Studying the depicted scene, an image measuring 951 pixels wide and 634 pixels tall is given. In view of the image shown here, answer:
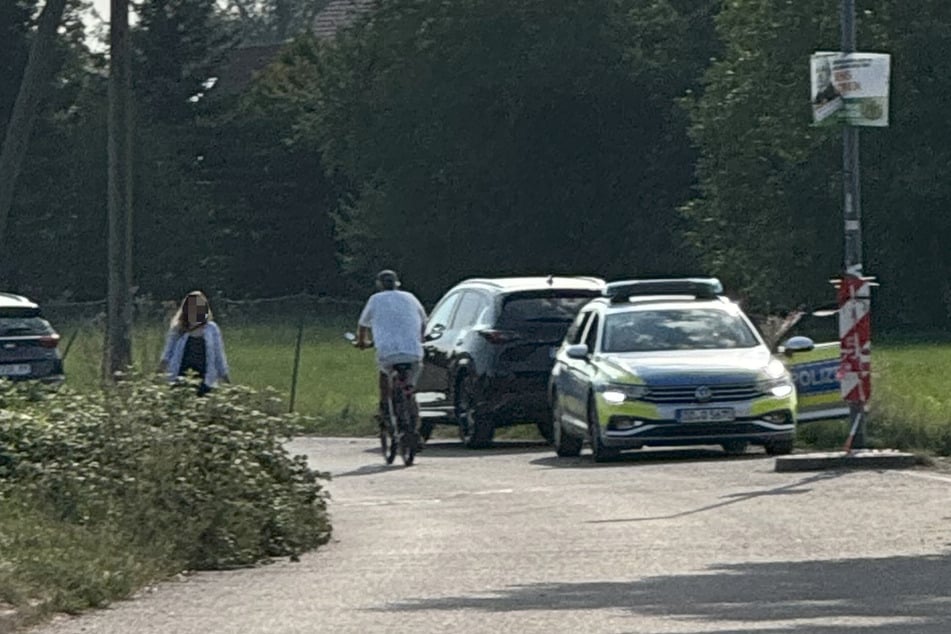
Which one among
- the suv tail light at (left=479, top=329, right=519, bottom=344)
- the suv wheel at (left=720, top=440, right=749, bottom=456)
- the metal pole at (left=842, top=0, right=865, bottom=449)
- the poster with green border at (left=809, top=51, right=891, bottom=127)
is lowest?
the suv wheel at (left=720, top=440, right=749, bottom=456)

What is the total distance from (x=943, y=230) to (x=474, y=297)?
115 feet

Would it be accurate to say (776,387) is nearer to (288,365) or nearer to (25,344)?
(25,344)

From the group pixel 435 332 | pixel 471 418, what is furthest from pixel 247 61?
pixel 471 418

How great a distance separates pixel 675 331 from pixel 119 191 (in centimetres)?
706

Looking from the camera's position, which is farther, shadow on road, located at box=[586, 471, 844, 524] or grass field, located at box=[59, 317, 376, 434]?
grass field, located at box=[59, 317, 376, 434]

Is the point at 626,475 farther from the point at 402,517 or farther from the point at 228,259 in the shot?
the point at 228,259

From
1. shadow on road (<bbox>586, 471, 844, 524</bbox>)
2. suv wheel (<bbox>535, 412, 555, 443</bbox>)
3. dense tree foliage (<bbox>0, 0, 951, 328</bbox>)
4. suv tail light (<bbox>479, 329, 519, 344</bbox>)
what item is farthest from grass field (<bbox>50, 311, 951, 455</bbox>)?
dense tree foliage (<bbox>0, 0, 951, 328</bbox>)

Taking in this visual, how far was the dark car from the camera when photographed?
30047 millimetres

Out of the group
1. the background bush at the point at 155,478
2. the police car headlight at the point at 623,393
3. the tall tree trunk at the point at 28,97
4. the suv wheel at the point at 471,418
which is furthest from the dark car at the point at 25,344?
the background bush at the point at 155,478

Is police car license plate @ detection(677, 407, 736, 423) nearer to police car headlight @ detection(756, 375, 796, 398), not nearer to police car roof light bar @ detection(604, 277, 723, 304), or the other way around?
police car headlight @ detection(756, 375, 796, 398)

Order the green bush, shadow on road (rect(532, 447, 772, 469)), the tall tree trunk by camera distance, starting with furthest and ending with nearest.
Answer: the tall tree trunk → shadow on road (rect(532, 447, 772, 469)) → the green bush

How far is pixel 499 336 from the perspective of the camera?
26.3m

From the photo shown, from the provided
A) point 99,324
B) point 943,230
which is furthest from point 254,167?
point 99,324

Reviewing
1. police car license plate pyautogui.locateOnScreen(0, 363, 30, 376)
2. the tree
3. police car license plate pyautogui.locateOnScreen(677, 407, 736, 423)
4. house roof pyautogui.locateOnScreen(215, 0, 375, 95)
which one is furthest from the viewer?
house roof pyautogui.locateOnScreen(215, 0, 375, 95)
